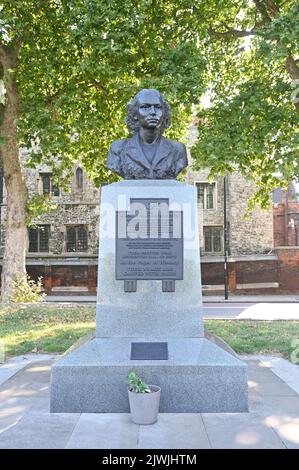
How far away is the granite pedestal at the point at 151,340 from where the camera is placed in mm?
A: 4941

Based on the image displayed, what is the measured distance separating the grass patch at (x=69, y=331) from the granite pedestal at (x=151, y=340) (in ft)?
12.2

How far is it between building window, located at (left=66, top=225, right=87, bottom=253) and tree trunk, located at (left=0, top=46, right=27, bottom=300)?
60.4ft

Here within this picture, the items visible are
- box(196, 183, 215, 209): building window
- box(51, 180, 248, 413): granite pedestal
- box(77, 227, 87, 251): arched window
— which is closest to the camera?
box(51, 180, 248, 413): granite pedestal

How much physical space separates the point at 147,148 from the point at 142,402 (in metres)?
3.57

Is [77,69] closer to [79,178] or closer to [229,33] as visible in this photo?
[229,33]

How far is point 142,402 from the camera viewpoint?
4.42 m

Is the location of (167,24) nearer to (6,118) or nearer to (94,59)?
(94,59)

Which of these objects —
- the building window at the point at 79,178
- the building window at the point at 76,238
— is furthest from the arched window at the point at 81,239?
the building window at the point at 79,178

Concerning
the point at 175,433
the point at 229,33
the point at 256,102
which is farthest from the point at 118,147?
the point at 229,33

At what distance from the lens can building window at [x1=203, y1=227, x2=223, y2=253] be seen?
35.2 m

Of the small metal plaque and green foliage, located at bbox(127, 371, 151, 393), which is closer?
green foliage, located at bbox(127, 371, 151, 393)

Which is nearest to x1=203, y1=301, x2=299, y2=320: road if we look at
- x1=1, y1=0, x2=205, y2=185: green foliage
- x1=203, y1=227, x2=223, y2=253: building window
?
x1=1, y1=0, x2=205, y2=185: green foliage

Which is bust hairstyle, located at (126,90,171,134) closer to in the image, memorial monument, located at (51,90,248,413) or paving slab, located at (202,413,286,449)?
memorial monument, located at (51,90,248,413)
